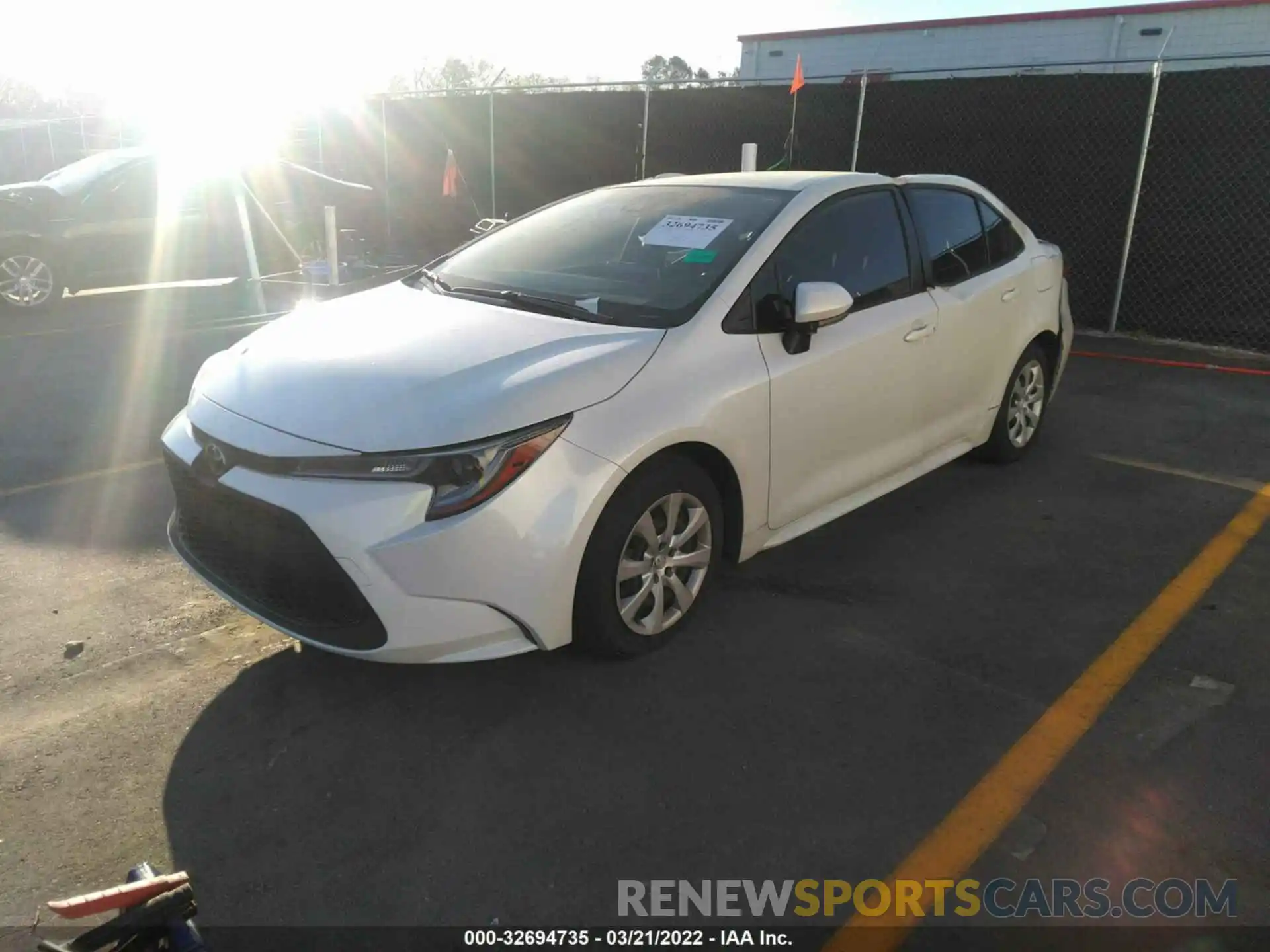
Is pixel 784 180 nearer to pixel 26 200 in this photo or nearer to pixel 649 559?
pixel 649 559

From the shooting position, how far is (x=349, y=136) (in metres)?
16.7

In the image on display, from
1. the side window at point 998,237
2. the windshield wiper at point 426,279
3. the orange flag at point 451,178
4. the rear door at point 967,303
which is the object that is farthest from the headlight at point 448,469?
the orange flag at point 451,178

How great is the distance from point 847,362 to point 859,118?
751 cm

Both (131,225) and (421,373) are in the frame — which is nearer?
(421,373)

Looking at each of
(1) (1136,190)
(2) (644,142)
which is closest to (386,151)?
(2) (644,142)

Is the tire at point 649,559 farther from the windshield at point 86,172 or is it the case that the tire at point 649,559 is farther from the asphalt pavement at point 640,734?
the windshield at point 86,172

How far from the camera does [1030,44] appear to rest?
25.3m

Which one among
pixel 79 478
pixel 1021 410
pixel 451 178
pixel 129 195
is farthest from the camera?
pixel 451 178

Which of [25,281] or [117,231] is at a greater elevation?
[117,231]

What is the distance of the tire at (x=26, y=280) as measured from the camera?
9.52 metres

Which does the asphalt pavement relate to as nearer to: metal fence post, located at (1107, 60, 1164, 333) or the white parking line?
the white parking line

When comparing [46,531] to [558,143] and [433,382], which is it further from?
[558,143]

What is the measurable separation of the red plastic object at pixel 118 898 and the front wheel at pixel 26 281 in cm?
941

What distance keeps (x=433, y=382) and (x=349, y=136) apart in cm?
1527
